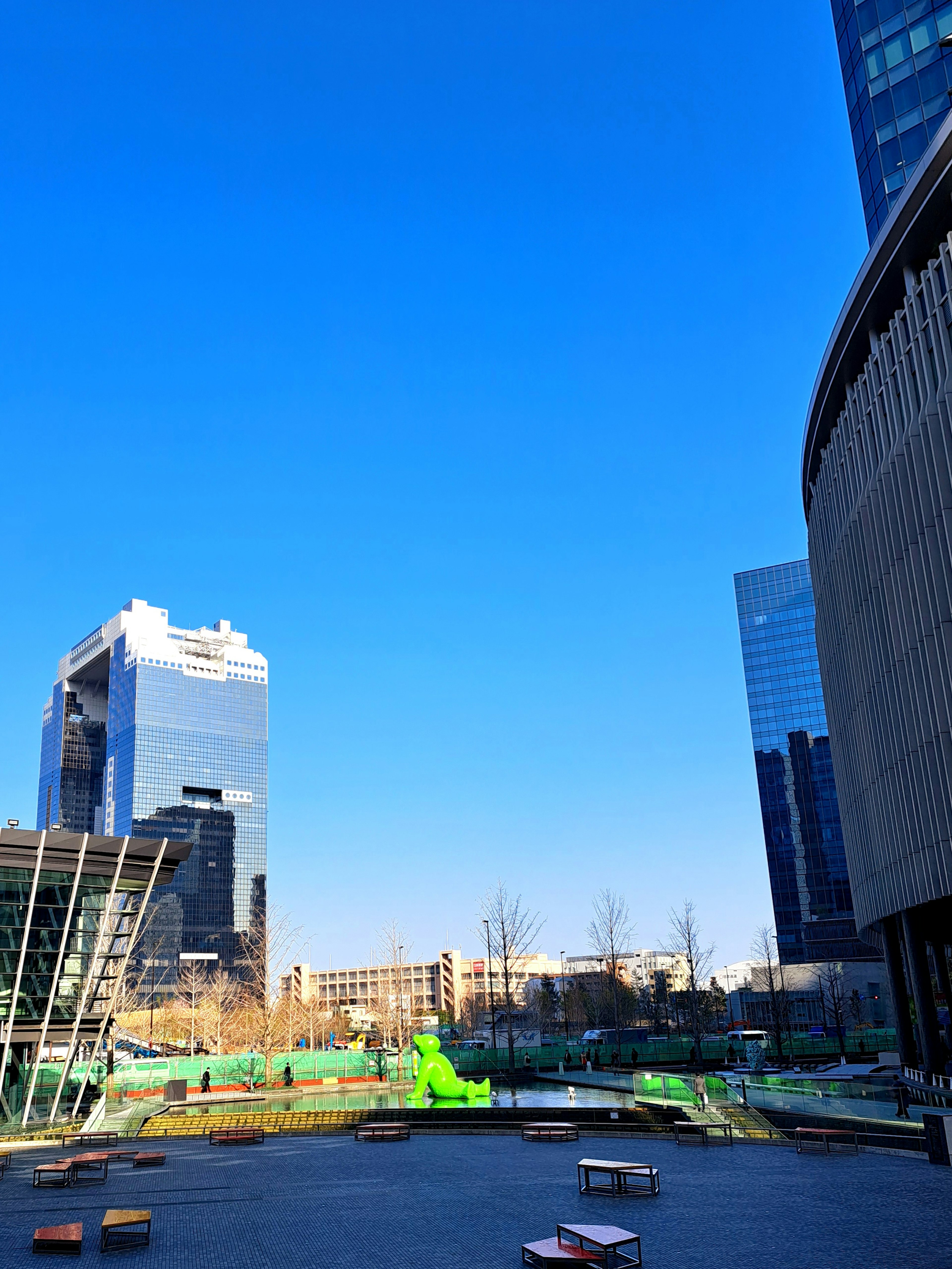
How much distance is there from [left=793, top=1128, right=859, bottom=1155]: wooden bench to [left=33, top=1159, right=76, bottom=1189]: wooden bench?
15955 millimetres

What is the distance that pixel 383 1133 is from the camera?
29.6m

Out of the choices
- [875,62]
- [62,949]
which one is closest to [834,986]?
[62,949]

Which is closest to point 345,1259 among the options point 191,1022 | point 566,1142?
point 566,1142

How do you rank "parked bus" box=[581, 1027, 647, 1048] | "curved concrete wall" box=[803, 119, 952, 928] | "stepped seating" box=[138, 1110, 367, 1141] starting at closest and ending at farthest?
1. "curved concrete wall" box=[803, 119, 952, 928]
2. "stepped seating" box=[138, 1110, 367, 1141]
3. "parked bus" box=[581, 1027, 647, 1048]

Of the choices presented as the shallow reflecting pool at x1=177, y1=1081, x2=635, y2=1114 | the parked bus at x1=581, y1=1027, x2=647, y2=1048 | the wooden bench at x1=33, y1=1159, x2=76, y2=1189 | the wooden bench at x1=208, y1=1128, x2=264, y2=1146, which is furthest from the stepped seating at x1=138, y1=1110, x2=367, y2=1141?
the parked bus at x1=581, y1=1027, x2=647, y2=1048

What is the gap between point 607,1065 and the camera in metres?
54.3

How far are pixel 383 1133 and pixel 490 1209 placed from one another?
12.9 m

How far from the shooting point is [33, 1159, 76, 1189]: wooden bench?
854 inches

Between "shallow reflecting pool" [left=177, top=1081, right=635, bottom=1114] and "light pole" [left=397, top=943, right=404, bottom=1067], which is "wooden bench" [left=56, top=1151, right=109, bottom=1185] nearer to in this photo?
"shallow reflecting pool" [left=177, top=1081, right=635, bottom=1114]

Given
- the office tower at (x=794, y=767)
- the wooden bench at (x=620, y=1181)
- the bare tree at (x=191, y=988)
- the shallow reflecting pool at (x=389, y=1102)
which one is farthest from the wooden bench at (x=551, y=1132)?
the office tower at (x=794, y=767)

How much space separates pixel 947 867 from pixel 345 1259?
962 inches

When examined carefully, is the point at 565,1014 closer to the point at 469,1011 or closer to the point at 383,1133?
the point at 469,1011

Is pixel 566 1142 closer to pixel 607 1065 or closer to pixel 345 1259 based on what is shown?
pixel 345 1259

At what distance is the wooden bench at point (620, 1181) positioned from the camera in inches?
728
